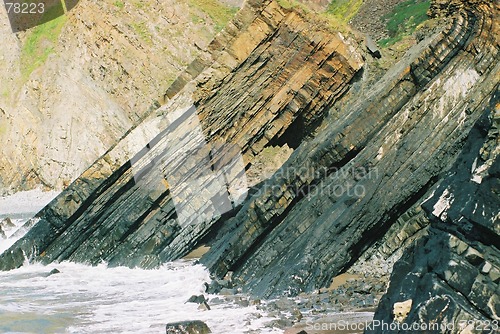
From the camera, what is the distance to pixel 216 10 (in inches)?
1774

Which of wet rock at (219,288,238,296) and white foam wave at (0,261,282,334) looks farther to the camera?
wet rock at (219,288,238,296)

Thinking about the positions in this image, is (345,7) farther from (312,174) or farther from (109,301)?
(109,301)

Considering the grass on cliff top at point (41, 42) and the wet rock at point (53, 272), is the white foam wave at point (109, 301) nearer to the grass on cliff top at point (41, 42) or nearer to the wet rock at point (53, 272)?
the wet rock at point (53, 272)

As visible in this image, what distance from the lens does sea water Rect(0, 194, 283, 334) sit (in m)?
12.3

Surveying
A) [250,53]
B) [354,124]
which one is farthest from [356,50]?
[354,124]

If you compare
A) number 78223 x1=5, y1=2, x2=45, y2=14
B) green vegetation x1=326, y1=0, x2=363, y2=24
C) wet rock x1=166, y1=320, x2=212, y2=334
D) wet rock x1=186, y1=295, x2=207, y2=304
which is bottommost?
wet rock x1=186, y1=295, x2=207, y2=304

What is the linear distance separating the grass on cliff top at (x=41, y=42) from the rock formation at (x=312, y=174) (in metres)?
28.5

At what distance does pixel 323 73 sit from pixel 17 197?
31.1 metres

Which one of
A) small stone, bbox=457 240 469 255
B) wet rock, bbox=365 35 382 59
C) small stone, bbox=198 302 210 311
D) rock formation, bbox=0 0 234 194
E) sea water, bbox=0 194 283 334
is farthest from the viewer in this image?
rock formation, bbox=0 0 234 194

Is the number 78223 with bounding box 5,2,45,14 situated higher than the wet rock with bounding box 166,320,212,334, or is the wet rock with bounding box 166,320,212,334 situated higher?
the number 78223 with bounding box 5,2,45,14

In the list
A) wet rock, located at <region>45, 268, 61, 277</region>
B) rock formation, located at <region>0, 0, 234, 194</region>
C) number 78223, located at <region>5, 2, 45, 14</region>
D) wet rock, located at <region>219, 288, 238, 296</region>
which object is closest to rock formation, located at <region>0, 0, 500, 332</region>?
wet rock, located at <region>219, 288, 238, 296</region>

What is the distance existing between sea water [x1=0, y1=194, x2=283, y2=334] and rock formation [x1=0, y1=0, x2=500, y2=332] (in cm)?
85

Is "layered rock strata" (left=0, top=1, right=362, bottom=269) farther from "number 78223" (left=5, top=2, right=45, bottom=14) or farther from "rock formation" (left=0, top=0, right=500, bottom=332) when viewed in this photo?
"number 78223" (left=5, top=2, right=45, bottom=14)

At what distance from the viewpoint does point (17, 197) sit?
1818 inches
